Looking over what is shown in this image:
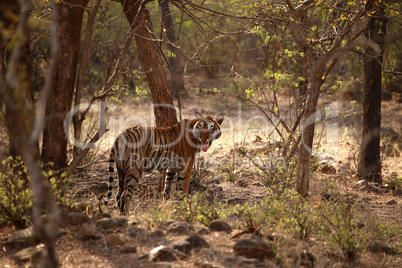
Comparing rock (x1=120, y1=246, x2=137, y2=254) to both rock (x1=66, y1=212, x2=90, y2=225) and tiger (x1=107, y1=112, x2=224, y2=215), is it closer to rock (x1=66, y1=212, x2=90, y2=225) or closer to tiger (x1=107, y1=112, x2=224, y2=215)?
rock (x1=66, y1=212, x2=90, y2=225)

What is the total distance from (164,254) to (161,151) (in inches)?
113

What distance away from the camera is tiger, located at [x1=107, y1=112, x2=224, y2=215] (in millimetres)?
5930

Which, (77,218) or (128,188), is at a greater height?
(128,188)

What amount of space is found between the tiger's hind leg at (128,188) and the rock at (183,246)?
1.89 metres

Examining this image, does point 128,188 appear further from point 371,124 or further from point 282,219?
point 371,124

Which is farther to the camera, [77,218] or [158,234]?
[77,218]

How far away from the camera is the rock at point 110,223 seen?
4.41m

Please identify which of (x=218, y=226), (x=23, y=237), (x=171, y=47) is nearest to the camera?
(x=23, y=237)

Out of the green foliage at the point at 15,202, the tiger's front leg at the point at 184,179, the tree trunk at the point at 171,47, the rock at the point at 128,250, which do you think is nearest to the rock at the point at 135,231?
the rock at the point at 128,250

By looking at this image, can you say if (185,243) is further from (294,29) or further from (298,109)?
(298,109)

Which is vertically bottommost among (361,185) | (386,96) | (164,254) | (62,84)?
(164,254)

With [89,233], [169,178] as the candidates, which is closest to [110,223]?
[89,233]

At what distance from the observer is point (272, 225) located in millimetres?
4609

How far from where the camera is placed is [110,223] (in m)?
4.43
